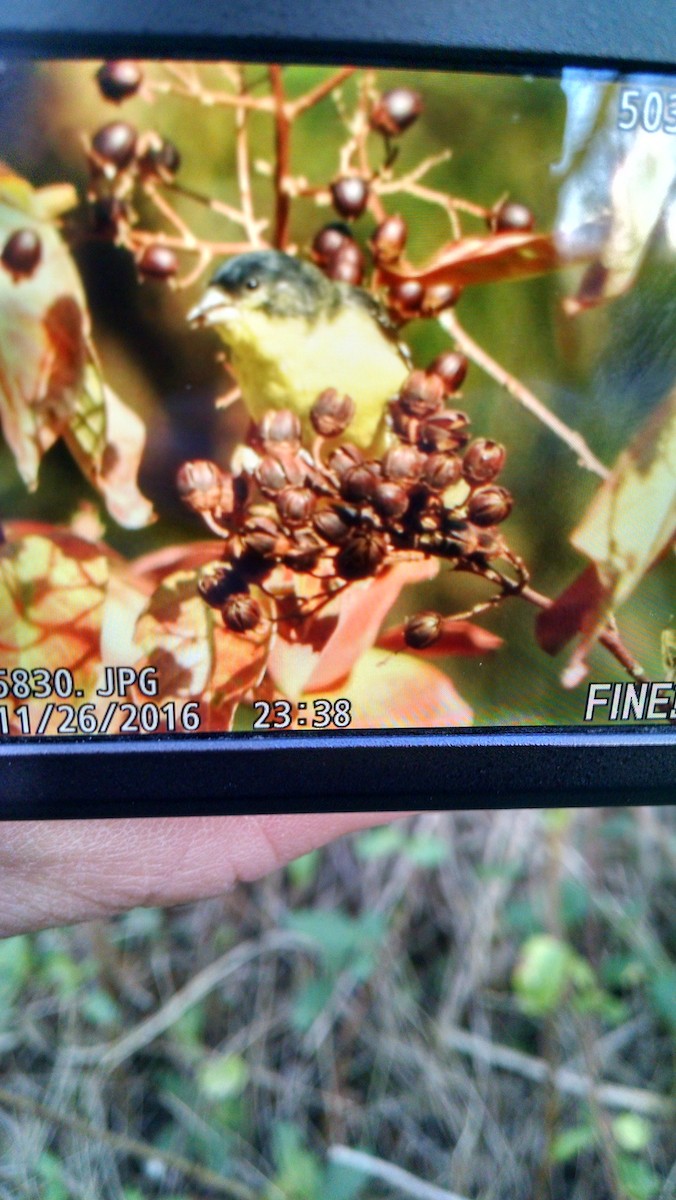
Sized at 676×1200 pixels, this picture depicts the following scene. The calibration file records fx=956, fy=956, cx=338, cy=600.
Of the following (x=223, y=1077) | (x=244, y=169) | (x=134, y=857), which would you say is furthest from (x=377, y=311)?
(x=223, y=1077)

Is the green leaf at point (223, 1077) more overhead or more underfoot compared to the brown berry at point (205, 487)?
more underfoot

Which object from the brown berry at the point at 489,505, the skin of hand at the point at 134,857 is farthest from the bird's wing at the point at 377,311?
the skin of hand at the point at 134,857

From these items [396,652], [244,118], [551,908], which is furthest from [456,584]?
[551,908]

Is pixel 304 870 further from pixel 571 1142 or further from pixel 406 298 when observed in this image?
pixel 406 298

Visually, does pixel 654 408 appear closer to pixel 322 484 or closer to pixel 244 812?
pixel 322 484

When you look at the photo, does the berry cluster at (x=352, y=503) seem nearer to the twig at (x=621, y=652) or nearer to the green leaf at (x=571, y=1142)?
the twig at (x=621, y=652)

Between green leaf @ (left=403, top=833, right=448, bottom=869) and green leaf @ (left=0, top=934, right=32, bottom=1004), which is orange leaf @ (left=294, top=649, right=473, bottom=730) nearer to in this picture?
green leaf @ (left=403, top=833, right=448, bottom=869)

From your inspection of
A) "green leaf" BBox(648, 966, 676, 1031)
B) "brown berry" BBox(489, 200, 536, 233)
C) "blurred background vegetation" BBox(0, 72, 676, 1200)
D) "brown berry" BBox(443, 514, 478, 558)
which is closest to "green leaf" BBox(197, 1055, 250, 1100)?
"blurred background vegetation" BBox(0, 72, 676, 1200)
